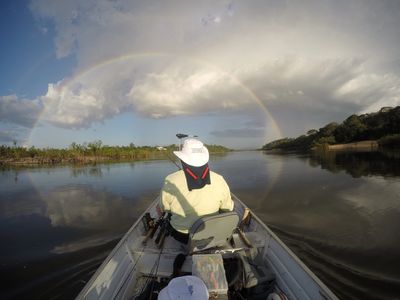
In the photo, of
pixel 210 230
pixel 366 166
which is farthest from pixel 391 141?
pixel 210 230

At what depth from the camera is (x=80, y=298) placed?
2.26m

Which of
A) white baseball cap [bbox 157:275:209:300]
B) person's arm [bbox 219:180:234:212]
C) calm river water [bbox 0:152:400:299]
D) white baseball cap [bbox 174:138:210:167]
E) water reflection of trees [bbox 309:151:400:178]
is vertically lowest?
calm river water [bbox 0:152:400:299]

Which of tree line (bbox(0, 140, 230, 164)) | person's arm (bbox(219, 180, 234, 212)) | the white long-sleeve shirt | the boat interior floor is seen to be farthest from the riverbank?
the white long-sleeve shirt

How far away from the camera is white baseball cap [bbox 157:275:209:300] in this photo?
1.79 metres

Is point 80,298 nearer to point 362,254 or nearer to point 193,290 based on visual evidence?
point 193,290

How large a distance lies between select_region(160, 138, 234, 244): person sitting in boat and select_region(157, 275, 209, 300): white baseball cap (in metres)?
1.33

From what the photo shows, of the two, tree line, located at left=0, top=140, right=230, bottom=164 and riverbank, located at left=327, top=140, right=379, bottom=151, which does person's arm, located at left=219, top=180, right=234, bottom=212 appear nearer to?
tree line, located at left=0, top=140, right=230, bottom=164

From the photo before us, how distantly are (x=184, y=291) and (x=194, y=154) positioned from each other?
1.64 metres

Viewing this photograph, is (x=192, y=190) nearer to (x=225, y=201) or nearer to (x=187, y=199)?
(x=187, y=199)

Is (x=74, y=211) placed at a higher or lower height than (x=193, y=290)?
lower

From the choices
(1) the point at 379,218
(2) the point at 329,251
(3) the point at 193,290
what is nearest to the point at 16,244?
(3) the point at 193,290

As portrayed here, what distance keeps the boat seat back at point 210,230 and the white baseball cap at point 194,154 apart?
28.6 inches

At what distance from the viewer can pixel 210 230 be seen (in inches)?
108

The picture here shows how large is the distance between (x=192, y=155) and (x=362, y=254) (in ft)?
15.1
